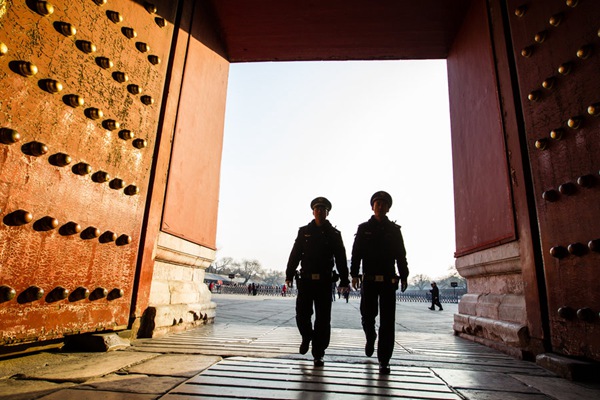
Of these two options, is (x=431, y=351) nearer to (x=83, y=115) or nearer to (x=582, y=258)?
(x=582, y=258)

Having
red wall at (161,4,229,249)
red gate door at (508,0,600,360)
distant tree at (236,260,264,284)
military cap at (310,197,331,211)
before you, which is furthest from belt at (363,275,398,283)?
distant tree at (236,260,264,284)

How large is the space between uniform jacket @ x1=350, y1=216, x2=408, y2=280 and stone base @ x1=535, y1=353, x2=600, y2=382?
4.08 feet

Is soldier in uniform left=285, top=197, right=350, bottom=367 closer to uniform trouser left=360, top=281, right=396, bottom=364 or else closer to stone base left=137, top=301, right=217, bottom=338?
uniform trouser left=360, top=281, right=396, bottom=364

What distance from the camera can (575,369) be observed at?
246 cm

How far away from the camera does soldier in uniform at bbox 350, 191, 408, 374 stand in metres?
2.99

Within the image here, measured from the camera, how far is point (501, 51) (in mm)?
3951

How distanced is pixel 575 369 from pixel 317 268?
6.64 feet

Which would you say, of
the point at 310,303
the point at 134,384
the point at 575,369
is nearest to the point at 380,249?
the point at 310,303

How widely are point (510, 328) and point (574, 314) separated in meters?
0.83

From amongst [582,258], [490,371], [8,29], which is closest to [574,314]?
[582,258]

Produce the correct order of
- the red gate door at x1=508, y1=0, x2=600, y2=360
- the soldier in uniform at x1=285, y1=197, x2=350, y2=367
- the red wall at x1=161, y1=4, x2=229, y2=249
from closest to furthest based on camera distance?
the red gate door at x1=508, y1=0, x2=600, y2=360, the soldier in uniform at x1=285, y1=197, x2=350, y2=367, the red wall at x1=161, y1=4, x2=229, y2=249

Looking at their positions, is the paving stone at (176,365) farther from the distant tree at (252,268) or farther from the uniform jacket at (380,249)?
the distant tree at (252,268)

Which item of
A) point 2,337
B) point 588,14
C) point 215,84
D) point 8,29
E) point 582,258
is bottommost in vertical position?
point 2,337

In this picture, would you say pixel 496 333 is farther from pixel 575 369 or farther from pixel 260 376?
pixel 260 376
